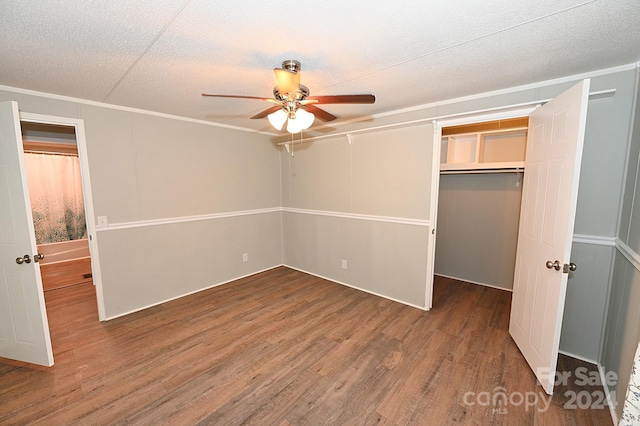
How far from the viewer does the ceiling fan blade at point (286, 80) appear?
158cm

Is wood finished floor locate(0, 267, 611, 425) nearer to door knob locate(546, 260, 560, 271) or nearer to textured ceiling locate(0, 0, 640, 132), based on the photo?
door knob locate(546, 260, 560, 271)

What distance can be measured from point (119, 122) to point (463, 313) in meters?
4.41

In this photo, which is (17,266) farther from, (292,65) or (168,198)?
(292,65)

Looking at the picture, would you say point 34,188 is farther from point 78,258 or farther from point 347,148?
point 347,148

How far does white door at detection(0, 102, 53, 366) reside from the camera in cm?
192

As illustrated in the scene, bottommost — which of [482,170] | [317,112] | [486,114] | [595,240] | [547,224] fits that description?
[595,240]

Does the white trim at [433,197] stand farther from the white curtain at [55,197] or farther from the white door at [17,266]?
the white curtain at [55,197]

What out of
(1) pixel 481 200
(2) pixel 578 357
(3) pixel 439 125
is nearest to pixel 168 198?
(3) pixel 439 125

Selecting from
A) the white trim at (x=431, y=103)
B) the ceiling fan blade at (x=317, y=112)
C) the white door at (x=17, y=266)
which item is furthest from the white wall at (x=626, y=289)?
the white door at (x=17, y=266)

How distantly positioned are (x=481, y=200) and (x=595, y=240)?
67.6 inches

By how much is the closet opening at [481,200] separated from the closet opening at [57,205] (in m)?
5.49

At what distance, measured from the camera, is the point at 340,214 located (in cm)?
372

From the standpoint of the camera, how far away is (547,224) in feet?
6.18

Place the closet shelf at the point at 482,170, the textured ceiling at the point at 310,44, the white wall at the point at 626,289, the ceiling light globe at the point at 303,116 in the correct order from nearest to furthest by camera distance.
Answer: the textured ceiling at the point at 310,44 < the white wall at the point at 626,289 < the ceiling light globe at the point at 303,116 < the closet shelf at the point at 482,170
